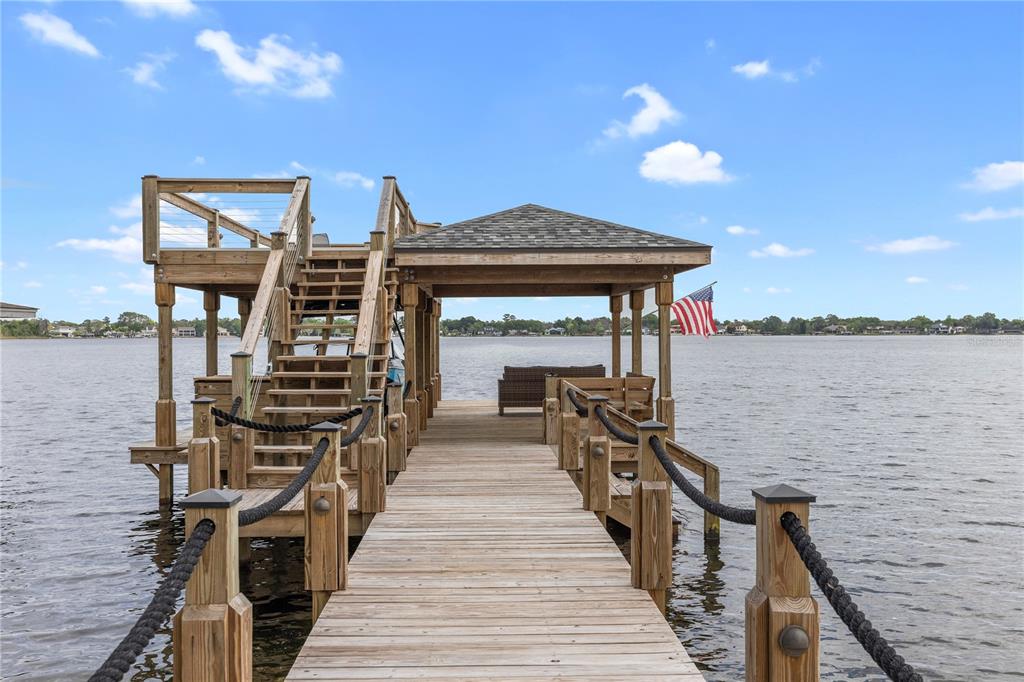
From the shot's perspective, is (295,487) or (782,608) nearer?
(782,608)

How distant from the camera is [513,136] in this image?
60.7 meters

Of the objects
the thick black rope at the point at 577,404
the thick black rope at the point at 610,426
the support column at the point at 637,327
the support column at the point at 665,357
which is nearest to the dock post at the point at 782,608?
the thick black rope at the point at 610,426

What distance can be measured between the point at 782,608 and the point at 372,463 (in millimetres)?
5195

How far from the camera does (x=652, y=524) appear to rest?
5285mm

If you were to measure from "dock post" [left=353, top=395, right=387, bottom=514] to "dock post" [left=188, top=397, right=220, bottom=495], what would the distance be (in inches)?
57.7

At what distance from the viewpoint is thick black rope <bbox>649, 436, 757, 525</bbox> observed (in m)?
3.47

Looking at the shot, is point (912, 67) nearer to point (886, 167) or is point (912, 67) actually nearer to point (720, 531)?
point (886, 167)

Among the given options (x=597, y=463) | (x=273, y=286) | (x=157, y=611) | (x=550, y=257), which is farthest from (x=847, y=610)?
(x=550, y=257)

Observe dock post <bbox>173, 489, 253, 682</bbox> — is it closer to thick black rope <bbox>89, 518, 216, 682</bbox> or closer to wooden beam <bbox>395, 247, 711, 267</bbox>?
thick black rope <bbox>89, 518, 216, 682</bbox>

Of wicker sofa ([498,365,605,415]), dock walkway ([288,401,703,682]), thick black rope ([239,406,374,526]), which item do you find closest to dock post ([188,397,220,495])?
thick black rope ([239,406,374,526])

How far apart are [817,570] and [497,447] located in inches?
385

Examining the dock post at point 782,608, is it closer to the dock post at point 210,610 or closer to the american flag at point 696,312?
the dock post at point 210,610

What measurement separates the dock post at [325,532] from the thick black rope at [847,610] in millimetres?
3428

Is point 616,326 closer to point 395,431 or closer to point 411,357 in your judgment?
point 411,357
